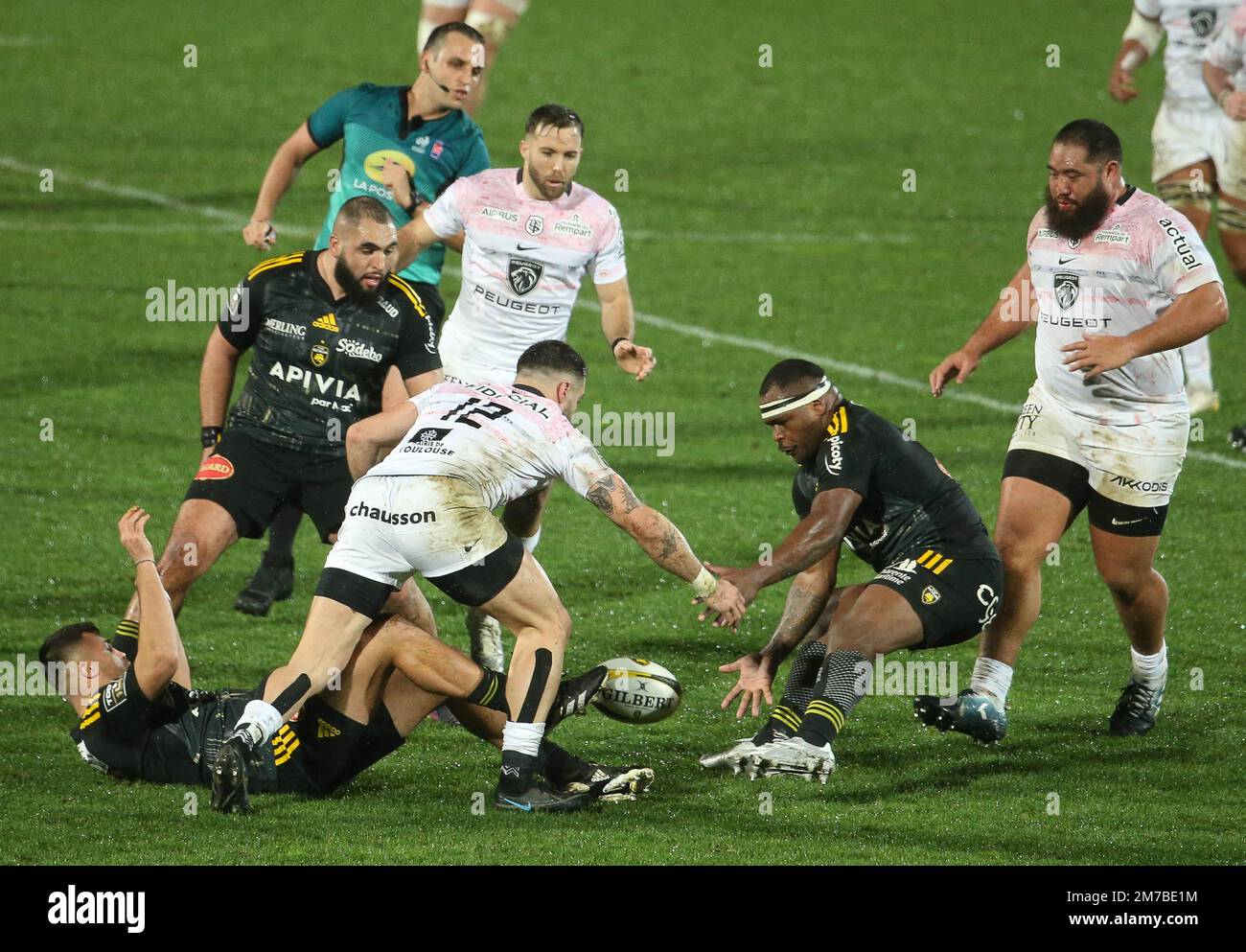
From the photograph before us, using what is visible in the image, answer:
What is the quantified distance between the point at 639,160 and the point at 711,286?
166 inches

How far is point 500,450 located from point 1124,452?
8.86ft

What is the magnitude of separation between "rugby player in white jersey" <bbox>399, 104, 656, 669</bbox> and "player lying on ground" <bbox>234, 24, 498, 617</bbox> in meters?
0.50

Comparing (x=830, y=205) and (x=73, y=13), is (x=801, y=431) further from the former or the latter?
(x=73, y=13)

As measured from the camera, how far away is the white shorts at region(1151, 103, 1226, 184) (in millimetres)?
13008

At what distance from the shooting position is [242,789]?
6738mm

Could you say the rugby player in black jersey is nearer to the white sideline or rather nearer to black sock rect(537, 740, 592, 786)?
black sock rect(537, 740, 592, 786)

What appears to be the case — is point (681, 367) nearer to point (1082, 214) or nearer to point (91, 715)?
point (1082, 214)

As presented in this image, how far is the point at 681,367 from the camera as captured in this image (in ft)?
47.3

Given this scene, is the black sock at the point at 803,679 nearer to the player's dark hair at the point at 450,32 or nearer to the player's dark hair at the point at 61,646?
the player's dark hair at the point at 61,646

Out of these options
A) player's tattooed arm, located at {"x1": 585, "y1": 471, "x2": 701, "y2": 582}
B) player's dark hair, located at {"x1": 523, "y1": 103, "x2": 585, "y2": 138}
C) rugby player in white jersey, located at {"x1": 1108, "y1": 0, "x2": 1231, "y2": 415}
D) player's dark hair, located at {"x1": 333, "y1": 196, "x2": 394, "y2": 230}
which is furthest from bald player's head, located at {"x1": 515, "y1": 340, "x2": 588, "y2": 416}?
rugby player in white jersey, located at {"x1": 1108, "y1": 0, "x2": 1231, "y2": 415}

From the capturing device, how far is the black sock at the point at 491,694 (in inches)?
282

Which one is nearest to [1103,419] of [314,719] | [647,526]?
[647,526]
